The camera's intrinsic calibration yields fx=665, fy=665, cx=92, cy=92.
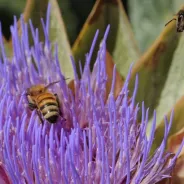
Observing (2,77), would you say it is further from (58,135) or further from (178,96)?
(178,96)

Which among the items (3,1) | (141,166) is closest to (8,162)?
(141,166)

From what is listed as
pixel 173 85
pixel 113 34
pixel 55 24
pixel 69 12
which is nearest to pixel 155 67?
pixel 173 85

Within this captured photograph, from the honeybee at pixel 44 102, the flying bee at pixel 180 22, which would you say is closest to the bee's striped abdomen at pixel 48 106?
the honeybee at pixel 44 102

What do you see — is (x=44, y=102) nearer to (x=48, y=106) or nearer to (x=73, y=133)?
(x=48, y=106)

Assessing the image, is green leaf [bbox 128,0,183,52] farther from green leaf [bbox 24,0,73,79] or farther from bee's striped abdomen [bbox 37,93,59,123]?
bee's striped abdomen [bbox 37,93,59,123]

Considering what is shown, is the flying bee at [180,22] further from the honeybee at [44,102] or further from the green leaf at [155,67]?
the honeybee at [44,102]
